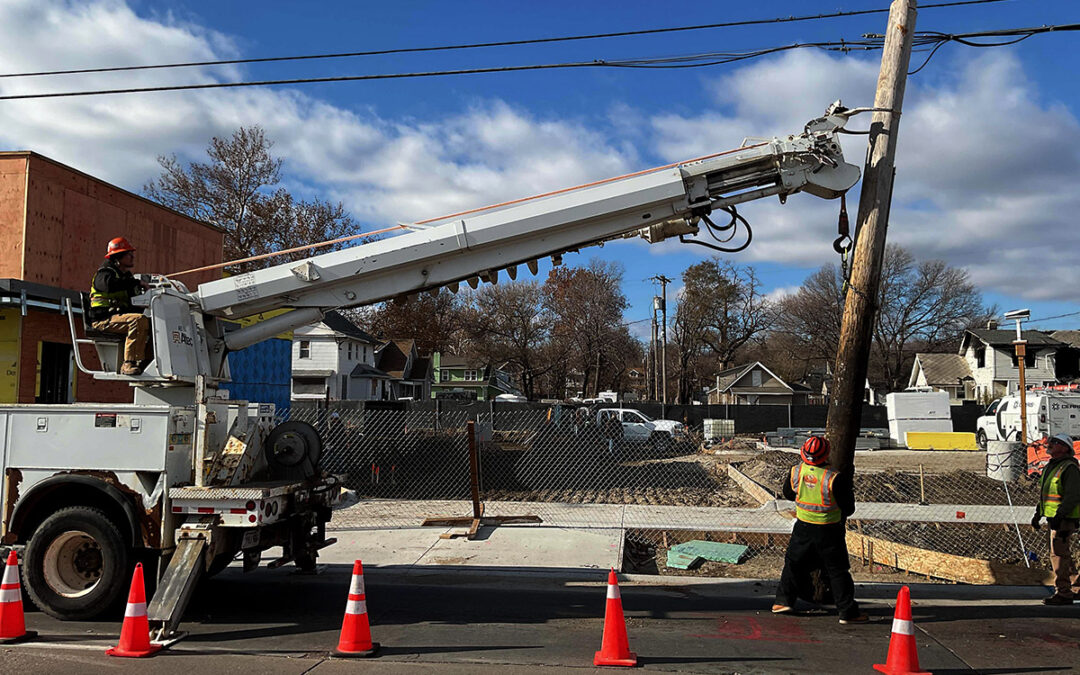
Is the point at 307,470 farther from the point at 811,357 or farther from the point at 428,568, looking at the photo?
the point at 811,357

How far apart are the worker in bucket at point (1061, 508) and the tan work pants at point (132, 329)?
897 cm

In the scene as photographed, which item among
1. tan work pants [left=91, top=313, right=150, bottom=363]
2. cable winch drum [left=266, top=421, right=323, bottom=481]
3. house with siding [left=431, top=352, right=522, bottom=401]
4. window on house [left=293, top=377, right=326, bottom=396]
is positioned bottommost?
cable winch drum [left=266, top=421, right=323, bottom=481]

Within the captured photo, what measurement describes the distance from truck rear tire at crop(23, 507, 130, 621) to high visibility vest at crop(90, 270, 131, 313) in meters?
1.82

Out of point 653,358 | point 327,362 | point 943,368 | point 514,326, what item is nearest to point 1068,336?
point 943,368

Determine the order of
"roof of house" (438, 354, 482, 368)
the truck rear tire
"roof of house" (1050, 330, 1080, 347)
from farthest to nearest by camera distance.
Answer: "roof of house" (438, 354, 482, 368), "roof of house" (1050, 330, 1080, 347), the truck rear tire

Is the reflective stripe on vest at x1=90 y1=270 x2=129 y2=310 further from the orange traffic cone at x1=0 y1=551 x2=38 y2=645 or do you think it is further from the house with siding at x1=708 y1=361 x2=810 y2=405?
the house with siding at x1=708 y1=361 x2=810 y2=405

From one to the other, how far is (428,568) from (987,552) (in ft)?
27.1

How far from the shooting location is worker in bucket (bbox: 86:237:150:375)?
7.11m

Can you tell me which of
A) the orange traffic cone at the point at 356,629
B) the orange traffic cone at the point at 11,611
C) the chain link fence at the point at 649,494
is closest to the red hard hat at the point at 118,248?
the orange traffic cone at the point at 11,611

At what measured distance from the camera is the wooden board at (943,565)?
8.51 metres

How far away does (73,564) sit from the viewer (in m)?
6.96

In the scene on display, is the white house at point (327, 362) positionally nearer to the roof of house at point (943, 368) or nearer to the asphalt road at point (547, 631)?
the asphalt road at point (547, 631)

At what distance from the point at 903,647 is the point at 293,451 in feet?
18.3

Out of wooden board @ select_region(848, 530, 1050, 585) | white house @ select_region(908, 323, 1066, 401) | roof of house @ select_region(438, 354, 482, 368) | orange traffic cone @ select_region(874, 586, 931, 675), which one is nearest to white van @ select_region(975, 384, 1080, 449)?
wooden board @ select_region(848, 530, 1050, 585)
